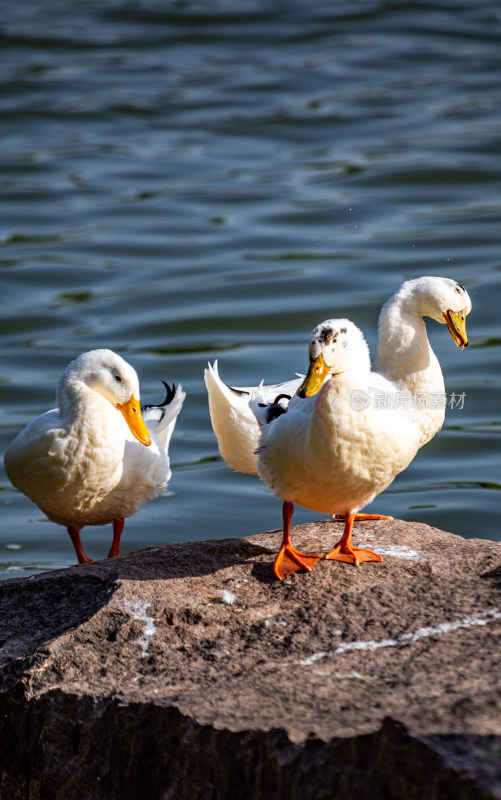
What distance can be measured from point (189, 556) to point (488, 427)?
575 centimetres

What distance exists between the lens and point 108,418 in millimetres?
6309

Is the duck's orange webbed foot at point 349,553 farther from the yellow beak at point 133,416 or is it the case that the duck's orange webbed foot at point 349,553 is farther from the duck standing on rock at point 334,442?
the yellow beak at point 133,416

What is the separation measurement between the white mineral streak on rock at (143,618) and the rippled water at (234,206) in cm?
353

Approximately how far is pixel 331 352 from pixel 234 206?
455 inches

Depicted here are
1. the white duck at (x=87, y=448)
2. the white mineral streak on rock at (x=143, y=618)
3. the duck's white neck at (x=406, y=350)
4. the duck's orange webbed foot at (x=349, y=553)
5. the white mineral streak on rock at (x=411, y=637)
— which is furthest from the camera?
the duck's white neck at (x=406, y=350)

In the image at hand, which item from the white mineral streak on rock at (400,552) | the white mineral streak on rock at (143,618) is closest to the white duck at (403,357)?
the white mineral streak on rock at (400,552)

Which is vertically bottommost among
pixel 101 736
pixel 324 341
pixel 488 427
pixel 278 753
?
pixel 488 427

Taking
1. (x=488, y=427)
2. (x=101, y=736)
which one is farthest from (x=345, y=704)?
(x=488, y=427)

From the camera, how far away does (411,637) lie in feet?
13.5

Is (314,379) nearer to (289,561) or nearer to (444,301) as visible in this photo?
(289,561)

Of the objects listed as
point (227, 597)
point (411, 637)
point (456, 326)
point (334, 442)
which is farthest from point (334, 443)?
point (456, 326)

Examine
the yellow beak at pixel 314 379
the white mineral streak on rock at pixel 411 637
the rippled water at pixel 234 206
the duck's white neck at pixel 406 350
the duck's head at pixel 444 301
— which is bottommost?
the rippled water at pixel 234 206

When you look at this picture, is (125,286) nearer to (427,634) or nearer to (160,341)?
(160,341)

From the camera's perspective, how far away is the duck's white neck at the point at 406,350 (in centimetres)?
647
